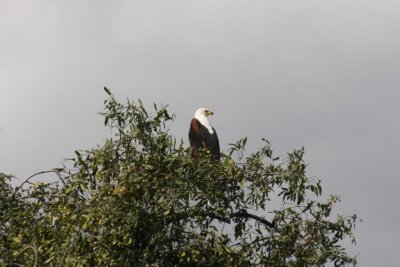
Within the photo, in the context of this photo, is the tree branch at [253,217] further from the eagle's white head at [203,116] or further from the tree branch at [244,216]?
the eagle's white head at [203,116]

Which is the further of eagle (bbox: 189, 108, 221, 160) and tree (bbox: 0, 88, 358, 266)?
eagle (bbox: 189, 108, 221, 160)

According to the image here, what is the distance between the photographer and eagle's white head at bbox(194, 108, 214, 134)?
17438mm

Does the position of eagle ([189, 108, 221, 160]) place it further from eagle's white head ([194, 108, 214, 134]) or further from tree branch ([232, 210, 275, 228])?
tree branch ([232, 210, 275, 228])

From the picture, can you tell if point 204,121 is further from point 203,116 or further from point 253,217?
point 253,217

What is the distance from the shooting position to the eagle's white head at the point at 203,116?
1744cm

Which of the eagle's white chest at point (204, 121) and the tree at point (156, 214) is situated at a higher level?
the eagle's white chest at point (204, 121)

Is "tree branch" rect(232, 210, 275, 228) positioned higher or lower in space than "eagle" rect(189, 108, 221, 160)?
lower

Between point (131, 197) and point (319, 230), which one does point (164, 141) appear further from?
point (319, 230)

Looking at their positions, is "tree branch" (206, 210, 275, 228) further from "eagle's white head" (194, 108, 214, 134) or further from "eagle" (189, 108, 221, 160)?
"eagle's white head" (194, 108, 214, 134)

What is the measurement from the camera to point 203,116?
60.0ft

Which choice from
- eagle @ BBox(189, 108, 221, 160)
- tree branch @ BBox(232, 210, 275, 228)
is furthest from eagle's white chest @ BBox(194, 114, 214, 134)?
tree branch @ BBox(232, 210, 275, 228)

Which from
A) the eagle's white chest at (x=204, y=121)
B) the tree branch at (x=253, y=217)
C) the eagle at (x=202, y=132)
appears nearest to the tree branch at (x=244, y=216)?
the tree branch at (x=253, y=217)

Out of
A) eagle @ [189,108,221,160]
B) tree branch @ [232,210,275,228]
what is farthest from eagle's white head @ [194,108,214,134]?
tree branch @ [232,210,275,228]

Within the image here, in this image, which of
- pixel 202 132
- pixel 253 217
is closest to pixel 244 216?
pixel 253 217
